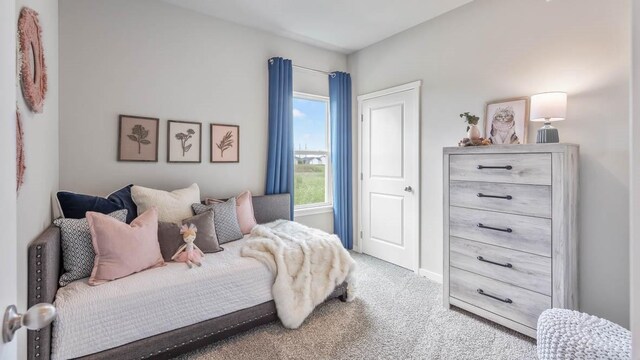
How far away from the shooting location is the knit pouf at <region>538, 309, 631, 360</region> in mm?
1557

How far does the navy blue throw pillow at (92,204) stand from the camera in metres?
2.20

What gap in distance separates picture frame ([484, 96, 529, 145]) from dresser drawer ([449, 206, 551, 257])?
725mm

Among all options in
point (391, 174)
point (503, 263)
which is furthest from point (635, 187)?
point (391, 174)

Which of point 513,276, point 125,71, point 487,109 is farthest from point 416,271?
point 125,71

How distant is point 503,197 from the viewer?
7.40 ft

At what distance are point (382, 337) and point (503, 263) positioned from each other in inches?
40.6

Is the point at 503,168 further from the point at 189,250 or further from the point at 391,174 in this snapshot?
the point at 189,250

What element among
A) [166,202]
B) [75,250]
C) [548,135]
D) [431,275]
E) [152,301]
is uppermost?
[548,135]

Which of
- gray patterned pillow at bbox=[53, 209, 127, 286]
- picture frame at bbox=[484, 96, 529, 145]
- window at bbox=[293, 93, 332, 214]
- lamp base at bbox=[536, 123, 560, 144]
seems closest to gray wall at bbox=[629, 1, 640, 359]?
lamp base at bbox=[536, 123, 560, 144]

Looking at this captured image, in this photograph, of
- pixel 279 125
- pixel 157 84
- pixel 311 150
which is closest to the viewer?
pixel 157 84

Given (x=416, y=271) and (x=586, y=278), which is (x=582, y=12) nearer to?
(x=586, y=278)

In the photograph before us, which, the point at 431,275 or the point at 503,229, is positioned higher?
the point at 503,229

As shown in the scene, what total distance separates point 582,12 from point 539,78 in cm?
49

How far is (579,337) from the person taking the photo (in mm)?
1642
